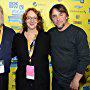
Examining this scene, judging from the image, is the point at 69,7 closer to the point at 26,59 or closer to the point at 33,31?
the point at 33,31

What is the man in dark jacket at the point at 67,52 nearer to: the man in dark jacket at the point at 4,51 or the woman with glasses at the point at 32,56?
the woman with glasses at the point at 32,56

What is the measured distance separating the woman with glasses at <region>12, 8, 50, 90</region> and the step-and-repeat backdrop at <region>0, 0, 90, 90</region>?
3.47 feet

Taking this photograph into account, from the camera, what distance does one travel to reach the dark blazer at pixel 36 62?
2865mm

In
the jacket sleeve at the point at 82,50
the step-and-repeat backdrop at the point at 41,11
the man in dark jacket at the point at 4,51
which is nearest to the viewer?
the jacket sleeve at the point at 82,50

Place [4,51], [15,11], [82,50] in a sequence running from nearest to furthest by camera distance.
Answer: [82,50], [4,51], [15,11]

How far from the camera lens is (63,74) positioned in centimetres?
294

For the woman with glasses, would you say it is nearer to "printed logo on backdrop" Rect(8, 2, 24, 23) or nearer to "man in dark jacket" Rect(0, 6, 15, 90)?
"man in dark jacket" Rect(0, 6, 15, 90)

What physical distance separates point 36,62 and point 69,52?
0.41 meters

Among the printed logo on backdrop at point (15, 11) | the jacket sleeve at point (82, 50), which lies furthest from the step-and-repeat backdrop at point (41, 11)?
the jacket sleeve at point (82, 50)

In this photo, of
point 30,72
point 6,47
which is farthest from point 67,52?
point 6,47

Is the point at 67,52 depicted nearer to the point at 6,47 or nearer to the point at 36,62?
the point at 36,62

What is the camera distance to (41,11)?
4.06 metres

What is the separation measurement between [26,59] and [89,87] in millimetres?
1910

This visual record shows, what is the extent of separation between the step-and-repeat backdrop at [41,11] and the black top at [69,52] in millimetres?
1154
